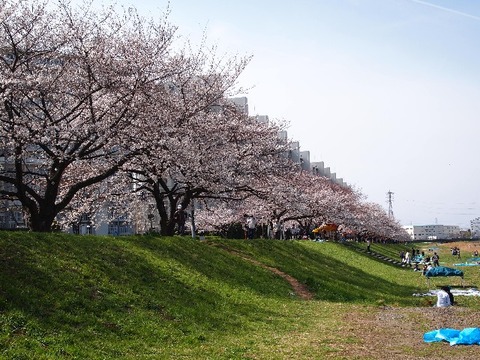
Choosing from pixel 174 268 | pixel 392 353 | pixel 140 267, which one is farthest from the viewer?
pixel 174 268

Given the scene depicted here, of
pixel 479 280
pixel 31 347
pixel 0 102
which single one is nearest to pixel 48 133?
pixel 0 102

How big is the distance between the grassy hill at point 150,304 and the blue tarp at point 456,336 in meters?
2.01

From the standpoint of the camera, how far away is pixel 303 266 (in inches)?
1137

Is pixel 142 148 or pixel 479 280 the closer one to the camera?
pixel 142 148

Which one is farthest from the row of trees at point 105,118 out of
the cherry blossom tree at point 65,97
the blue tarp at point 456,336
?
the blue tarp at point 456,336

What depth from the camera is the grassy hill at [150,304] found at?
10.2 m

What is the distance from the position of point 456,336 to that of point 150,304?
→ 7437mm

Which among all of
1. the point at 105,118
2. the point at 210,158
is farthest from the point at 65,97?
the point at 210,158

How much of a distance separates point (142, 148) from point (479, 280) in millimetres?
26560

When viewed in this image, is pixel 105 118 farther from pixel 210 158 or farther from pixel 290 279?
pixel 290 279

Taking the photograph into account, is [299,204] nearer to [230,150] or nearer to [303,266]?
[303,266]

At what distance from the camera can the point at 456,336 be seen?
13141mm

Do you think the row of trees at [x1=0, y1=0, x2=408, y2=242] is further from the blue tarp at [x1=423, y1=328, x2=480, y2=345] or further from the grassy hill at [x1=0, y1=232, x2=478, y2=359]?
the blue tarp at [x1=423, y1=328, x2=480, y2=345]

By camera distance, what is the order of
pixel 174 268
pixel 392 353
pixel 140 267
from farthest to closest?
pixel 174 268 < pixel 140 267 < pixel 392 353
